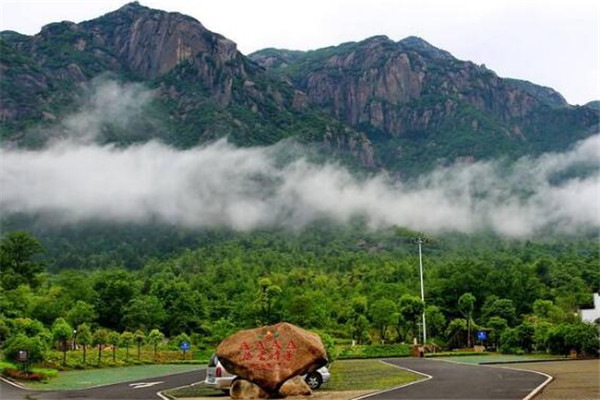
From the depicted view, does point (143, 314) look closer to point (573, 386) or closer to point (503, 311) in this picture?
point (503, 311)

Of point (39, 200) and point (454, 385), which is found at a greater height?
point (39, 200)

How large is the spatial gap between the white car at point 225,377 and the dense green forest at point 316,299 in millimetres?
13964

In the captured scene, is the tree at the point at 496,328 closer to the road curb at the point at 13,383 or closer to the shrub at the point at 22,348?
the shrub at the point at 22,348

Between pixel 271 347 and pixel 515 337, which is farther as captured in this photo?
pixel 515 337

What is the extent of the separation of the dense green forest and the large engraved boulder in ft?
56.9

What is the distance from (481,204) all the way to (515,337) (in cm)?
14981

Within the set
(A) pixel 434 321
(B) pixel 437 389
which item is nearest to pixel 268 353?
Answer: (B) pixel 437 389

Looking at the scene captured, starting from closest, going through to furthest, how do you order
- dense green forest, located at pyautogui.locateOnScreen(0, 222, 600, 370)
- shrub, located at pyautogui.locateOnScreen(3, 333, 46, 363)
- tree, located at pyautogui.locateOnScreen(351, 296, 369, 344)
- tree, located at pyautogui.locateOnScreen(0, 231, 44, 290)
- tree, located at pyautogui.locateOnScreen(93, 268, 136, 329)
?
shrub, located at pyautogui.locateOnScreen(3, 333, 46, 363) < dense green forest, located at pyautogui.locateOnScreen(0, 222, 600, 370) < tree, located at pyautogui.locateOnScreen(351, 296, 369, 344) < tree, located at pyautogui.locateOnScreen(93, 268, 136, 329) < tree, located at pyautogui.locateOnScreen(0, 231, 44, 290)

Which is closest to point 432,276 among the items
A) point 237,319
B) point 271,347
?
point 237,319

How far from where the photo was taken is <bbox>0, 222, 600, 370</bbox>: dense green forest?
58250 millimetres

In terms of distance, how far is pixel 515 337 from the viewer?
48312mm

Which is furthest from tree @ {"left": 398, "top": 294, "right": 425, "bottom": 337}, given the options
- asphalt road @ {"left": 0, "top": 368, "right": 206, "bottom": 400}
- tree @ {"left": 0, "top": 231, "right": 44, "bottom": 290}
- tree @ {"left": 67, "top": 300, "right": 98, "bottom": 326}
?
tree @ {"left": 0, "top": 231, "right": 44, "bottom": 290}

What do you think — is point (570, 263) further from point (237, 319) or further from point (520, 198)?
point (520, 198)

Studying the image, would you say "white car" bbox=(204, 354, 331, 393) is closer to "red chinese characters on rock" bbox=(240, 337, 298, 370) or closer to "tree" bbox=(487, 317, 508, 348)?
"red chinese characters on rock" bbox=(240, 337, 298, 370)
